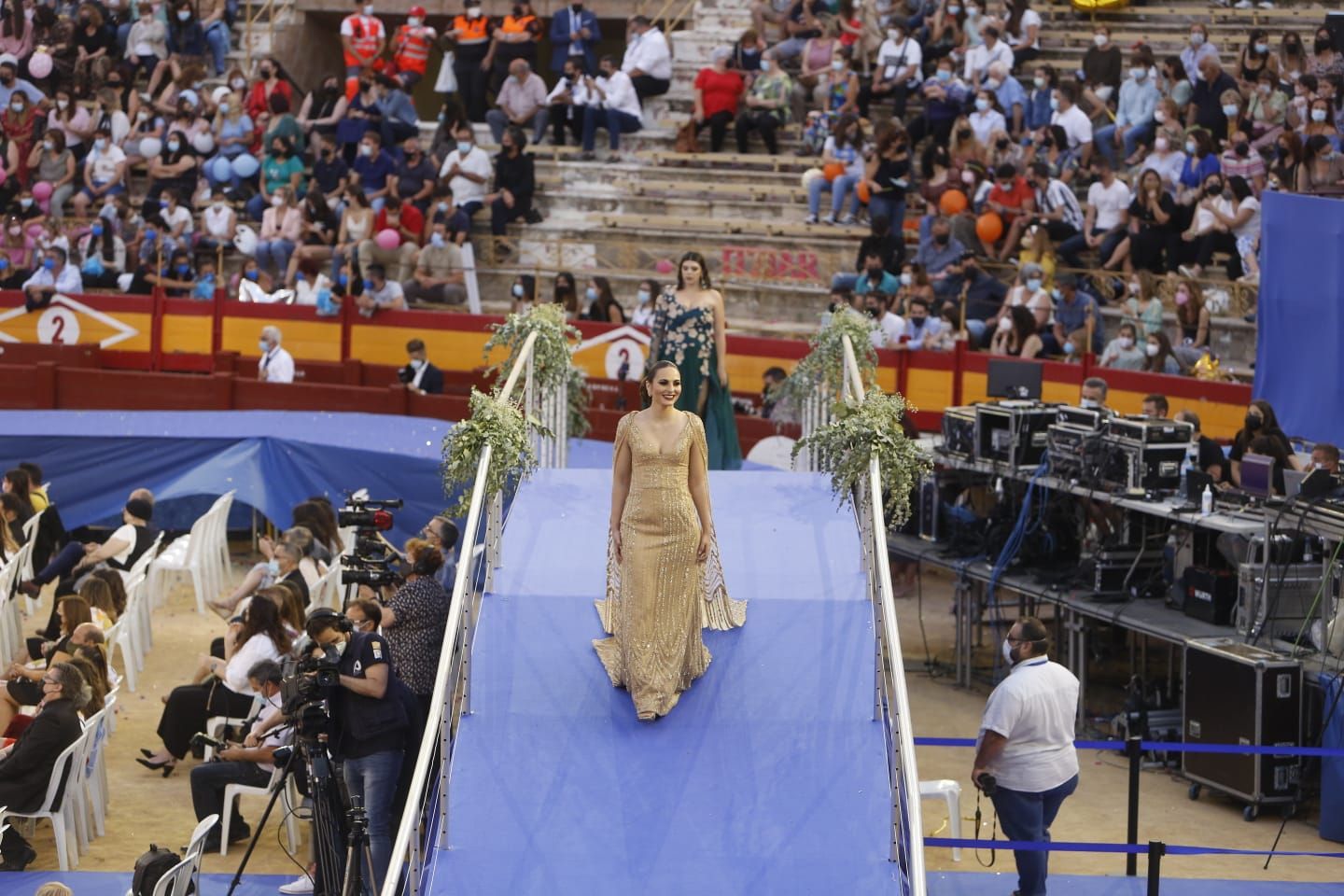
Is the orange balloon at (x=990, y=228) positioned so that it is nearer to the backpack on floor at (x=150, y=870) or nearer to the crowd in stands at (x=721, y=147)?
the crowd in stands at (x=721, y=147)

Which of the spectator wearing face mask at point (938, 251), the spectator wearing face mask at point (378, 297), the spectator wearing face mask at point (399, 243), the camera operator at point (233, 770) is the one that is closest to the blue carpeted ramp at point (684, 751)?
the camera operator at point (233, 770)

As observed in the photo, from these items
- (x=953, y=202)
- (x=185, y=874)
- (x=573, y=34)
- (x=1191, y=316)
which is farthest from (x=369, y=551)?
(x=573, y=34)

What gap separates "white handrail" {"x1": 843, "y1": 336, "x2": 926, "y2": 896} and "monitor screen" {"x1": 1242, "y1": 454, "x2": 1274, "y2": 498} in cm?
336

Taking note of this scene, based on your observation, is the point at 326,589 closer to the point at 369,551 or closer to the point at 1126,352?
the point at 369,551

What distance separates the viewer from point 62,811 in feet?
36.8

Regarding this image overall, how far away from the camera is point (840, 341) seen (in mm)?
13609

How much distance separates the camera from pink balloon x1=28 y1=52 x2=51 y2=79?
26.8m

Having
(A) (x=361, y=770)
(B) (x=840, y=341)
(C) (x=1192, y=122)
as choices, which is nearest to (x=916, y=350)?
(C) (x=1192, y=122)

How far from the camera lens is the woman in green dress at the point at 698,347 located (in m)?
13.2

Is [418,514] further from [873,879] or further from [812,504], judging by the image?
[873,879]

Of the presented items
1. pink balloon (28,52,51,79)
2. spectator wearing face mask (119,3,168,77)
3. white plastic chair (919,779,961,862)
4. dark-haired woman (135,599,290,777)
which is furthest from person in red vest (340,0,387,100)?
white plastic chair (919,779,961,862)

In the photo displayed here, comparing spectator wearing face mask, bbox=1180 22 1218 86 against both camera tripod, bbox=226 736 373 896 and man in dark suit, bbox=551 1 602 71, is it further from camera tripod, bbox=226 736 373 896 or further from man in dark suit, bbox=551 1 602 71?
camera tripod, bbox=226 736 373 896

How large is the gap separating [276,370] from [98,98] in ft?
23.7

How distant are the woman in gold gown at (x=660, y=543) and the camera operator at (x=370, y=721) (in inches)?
43.7
